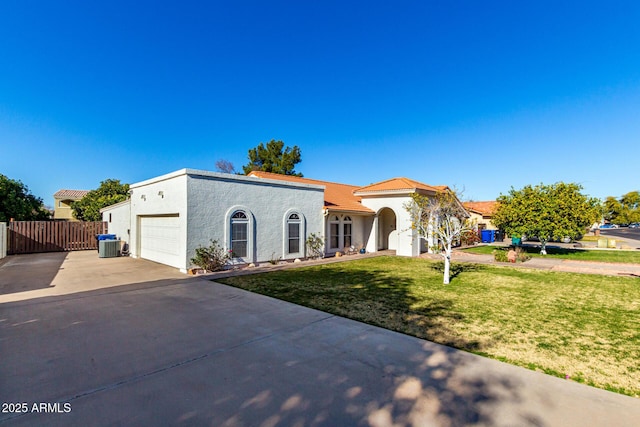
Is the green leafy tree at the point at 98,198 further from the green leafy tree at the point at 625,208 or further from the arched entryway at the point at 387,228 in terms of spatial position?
the green leafy tree at the point at 625,208

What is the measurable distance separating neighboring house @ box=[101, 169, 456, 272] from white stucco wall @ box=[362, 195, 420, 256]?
65 mm

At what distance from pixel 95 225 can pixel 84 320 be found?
20.3 metres

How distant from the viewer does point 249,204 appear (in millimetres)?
13906

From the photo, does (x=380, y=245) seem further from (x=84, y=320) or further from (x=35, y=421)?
(x=35, y=421)

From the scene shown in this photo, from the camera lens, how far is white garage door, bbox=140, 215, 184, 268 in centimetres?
1337

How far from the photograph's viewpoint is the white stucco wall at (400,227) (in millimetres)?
19016

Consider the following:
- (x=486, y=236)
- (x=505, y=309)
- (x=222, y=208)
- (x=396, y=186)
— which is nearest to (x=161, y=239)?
(x=222, y=208)

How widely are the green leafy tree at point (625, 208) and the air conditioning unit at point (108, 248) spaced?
107160 millimetres

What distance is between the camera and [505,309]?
24.4ft

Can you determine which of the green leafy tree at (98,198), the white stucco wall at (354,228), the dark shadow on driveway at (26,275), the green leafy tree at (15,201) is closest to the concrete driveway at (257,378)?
the dark shadow on driveway at (26,275)

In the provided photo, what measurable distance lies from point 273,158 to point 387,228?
20707 mm

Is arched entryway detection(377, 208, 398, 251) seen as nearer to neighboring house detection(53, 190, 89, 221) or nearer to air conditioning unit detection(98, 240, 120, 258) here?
air conditioning unit detection(98, 240, 120, 258)

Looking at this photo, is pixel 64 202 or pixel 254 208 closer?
pixel 254 208

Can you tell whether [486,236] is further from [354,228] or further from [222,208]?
[222,208]
